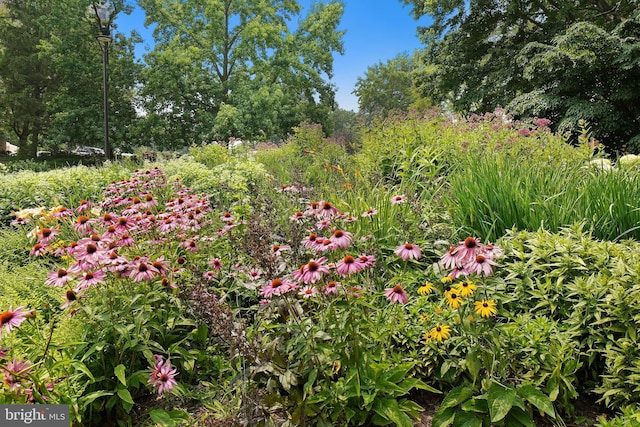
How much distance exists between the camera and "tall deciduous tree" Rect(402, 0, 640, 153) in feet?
36.1

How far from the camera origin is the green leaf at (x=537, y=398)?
1358mm

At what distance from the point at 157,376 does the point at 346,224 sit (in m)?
1.39

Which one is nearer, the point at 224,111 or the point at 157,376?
the point at 157,376

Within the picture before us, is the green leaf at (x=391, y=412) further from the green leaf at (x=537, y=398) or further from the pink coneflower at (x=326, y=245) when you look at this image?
the pink coneflower at (x=326, y=245)

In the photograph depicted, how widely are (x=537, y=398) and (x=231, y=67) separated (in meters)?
20.6

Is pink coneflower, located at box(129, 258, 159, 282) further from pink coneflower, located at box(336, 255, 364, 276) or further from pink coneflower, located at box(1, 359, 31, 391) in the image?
pink coneflower, located at box(336, 255, 364, 276)

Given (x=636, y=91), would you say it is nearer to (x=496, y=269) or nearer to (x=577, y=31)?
(x=577, y=31)

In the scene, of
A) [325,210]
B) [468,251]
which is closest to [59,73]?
[325,210]

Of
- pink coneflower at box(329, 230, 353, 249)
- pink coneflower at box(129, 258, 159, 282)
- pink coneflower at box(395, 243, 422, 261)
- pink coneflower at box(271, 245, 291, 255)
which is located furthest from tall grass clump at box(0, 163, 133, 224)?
pink coneflower at box(395, 243, 422, 261)

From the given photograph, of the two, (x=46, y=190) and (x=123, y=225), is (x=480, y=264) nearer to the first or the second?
(x=123, y=225)

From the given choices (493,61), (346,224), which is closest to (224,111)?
(493,61)

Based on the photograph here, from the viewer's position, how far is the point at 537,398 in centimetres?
140

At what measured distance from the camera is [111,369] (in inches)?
66.6

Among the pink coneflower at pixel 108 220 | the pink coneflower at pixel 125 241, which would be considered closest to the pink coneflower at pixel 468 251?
the pink coneflower at pixel 125 241
